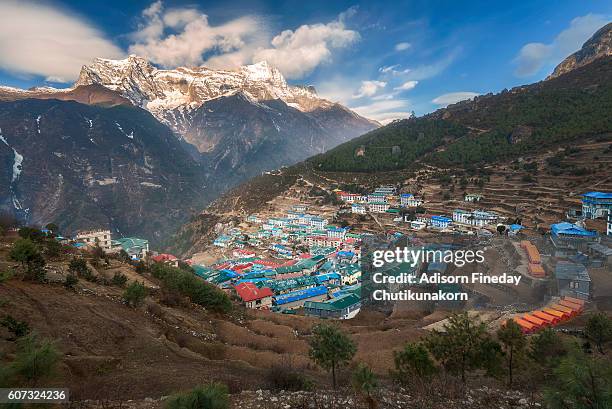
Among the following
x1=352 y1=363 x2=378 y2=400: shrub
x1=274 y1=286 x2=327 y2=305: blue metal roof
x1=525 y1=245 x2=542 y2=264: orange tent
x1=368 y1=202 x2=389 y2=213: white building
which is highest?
x1=368 y1=202 x2=389 y2=213: white building

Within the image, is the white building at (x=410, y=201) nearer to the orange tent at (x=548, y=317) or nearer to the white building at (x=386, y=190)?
the white building at (x=386, y=190)

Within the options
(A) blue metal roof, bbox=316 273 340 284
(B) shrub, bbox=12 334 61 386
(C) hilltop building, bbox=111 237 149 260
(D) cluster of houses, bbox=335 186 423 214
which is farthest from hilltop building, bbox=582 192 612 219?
(C) hilltop building, bbox=111 237 149 260

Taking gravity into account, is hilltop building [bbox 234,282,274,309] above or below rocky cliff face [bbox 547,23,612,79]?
below

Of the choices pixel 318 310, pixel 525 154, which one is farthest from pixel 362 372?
pixel 525 154

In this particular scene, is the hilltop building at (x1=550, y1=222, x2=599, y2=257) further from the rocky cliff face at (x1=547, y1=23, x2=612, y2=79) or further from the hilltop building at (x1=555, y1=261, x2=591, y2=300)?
the rocky cliff face at (x1=547, y1=23, x2=612, y2=79)

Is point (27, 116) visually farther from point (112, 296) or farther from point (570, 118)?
point (570, 118)

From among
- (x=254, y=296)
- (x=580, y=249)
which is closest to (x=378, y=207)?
(x=580, y=249)

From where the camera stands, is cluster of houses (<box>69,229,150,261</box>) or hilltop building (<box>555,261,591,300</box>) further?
cluster of houses (<box>69,229,150,261</box>)
